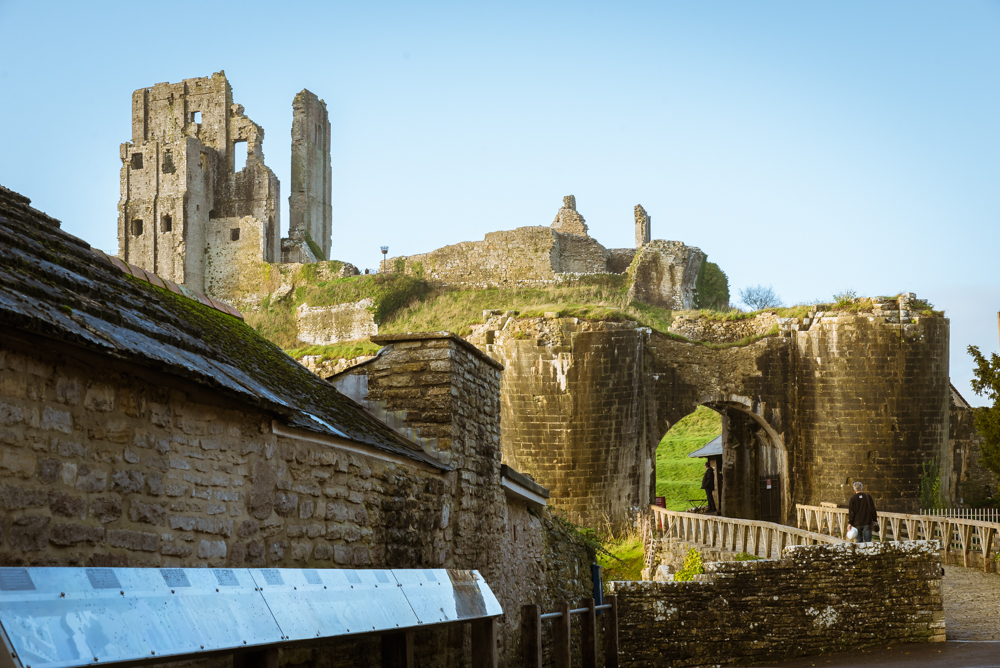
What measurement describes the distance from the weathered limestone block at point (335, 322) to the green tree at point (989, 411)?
23.3 meters

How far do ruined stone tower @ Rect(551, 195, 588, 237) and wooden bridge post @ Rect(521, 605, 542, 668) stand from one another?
37891mm

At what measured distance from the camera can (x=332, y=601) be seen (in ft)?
14.7

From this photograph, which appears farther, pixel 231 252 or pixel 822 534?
pixel 231 252

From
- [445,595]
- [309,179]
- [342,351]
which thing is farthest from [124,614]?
[309,179]

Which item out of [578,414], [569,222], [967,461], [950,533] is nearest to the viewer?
[950,533]

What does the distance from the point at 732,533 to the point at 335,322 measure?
26.2 metres

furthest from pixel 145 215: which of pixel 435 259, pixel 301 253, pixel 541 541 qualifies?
pixel 541 541

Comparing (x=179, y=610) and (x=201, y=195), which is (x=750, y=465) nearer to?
(x=179, y=610)

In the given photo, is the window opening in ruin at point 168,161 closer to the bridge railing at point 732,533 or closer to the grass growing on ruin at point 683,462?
the grass growing on ruin at point 683,462

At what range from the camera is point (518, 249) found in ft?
128

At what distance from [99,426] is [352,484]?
225 cm

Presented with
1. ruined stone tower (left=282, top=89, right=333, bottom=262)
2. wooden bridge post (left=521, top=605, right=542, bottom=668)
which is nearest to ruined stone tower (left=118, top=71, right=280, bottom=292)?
ruined stone tower (left=282, top=89, right=333, bottom=262)

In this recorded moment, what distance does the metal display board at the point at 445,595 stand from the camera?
516 cm

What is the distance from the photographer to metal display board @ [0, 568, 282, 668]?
304cm
